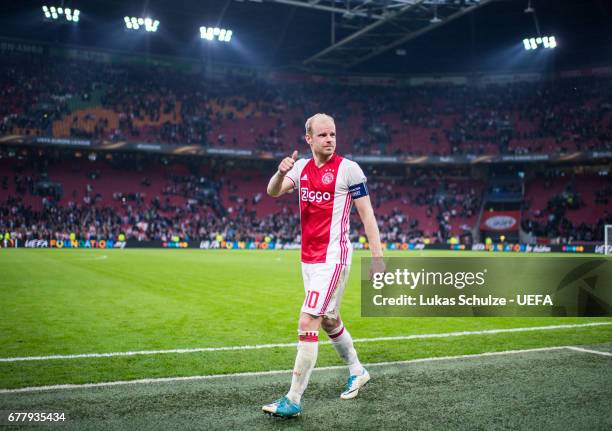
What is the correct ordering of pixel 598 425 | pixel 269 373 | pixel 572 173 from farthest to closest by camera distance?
pixel 572 173 → pixel 269 373 → pixel 598 425

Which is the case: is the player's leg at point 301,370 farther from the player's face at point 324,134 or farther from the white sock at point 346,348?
the player's face at point 324,134

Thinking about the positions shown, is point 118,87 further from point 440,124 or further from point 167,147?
point 440,124

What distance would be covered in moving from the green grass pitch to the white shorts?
90cm

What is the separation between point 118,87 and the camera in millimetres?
54406

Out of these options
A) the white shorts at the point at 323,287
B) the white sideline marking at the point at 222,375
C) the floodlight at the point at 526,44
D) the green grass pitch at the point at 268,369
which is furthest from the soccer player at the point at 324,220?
the floodlight at the point at 526,44

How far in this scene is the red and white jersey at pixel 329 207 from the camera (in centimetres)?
538

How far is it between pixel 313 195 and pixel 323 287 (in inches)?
35.1

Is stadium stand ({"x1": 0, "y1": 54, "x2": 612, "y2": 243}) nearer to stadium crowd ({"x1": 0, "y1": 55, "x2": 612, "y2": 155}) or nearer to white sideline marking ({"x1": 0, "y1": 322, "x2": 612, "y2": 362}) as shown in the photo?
stadium crowd ({"x1": 0, "y1": 55, "x2": 612, "y2": 155})

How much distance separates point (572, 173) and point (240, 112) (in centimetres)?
3385

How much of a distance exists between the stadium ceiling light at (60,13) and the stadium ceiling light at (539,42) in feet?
131

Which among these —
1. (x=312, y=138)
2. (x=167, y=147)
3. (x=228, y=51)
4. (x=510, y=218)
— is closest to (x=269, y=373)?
(x=312, y=138)

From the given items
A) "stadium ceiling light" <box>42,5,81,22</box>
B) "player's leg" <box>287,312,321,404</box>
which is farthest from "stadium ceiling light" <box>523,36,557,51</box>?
"player's leg" <box>287,312,321,404</box>

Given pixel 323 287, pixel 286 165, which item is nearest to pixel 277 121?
pixel 286 165

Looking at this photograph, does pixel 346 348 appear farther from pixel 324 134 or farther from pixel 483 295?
pixel 483 295
